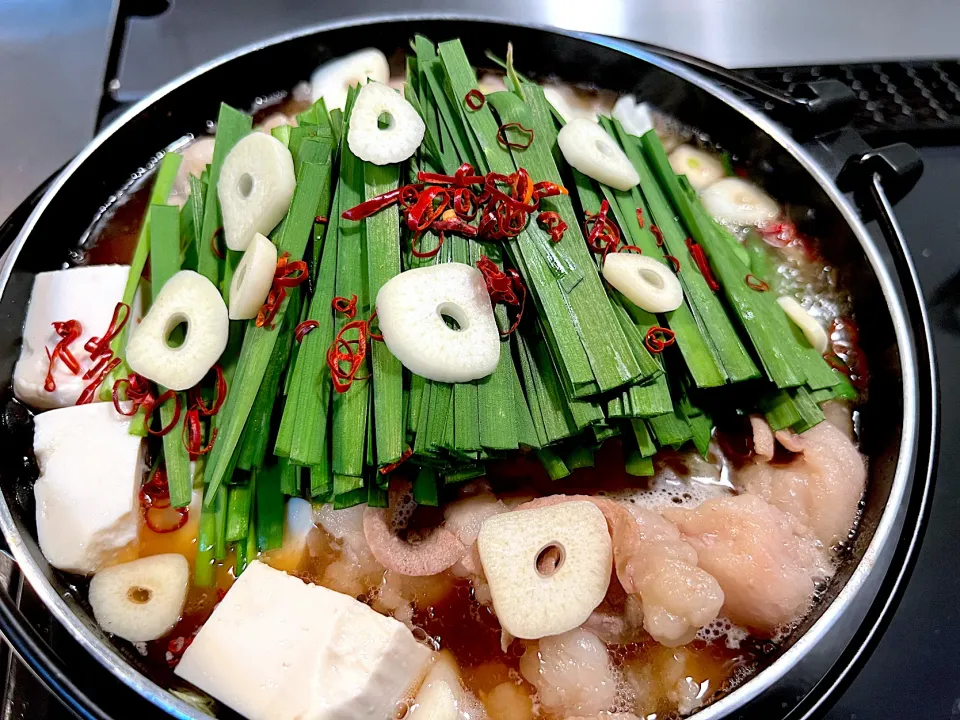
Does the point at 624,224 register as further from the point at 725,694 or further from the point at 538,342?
the point at 725,694

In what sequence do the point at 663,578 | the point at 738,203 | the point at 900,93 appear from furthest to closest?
the point at 900,93
the point at 738,203
the point at 663,578

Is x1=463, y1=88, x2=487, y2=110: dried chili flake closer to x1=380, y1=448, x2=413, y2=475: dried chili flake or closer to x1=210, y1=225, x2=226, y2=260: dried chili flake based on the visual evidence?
x1=210, y1=225, x2=226, y2=260: dried chili flake

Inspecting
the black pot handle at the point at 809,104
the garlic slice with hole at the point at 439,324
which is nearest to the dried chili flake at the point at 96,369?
the garlic slice with hole at the point at 439,324

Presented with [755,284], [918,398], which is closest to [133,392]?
[755,284]

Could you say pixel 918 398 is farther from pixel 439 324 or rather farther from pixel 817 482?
pixel 439 324

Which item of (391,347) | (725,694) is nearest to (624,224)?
(391,347)

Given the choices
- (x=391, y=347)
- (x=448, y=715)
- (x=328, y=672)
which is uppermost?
(x=391, y=347)
